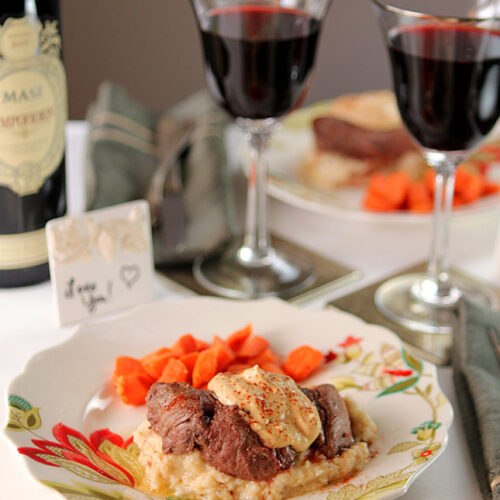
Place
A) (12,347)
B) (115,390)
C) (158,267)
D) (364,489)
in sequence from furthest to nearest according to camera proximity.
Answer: (158,267)
(12,347)
(115,390)
(364,489)

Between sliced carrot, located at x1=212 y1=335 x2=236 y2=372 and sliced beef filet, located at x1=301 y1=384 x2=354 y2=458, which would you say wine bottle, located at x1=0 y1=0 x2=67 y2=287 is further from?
sliced beef filet, located at x1=301 y1=384 x2=354 y2=458

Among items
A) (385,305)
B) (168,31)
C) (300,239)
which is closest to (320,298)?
(385,305)

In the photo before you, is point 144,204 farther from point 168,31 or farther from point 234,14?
point 168,31

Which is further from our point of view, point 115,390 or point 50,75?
point 50,75

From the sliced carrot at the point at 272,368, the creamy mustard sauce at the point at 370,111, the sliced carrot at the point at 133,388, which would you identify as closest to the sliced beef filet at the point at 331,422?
the sliced carrot at the point at 272,368

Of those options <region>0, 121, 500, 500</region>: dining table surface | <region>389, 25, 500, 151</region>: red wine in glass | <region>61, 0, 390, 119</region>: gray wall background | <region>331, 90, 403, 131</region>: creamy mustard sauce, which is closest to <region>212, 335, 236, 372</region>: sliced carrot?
<region>0, 121, 500, 500</region>: dining table surface

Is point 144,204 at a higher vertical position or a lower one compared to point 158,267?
higher

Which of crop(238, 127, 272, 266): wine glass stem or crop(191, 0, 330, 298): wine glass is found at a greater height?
crop(191, 0, 330, 298): wine glass

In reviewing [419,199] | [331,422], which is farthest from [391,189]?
[331,422]
